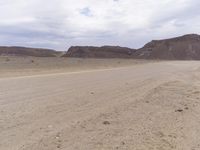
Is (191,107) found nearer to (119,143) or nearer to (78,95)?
(78,95)

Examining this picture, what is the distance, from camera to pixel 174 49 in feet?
414

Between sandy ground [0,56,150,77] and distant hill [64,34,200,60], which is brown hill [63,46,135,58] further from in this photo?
sandy ground [0,56,150,77]

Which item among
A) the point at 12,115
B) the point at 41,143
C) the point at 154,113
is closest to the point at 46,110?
the point at 12,115

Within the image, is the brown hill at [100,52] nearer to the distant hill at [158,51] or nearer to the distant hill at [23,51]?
the distant hill at [158,51]

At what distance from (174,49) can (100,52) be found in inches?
843

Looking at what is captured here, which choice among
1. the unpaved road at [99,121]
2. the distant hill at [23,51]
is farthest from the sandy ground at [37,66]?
the distant hill at [23,51]

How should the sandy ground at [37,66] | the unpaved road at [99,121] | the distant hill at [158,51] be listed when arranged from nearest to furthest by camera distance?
the unpaved road at [99,121] → the sandy ground at [37,66] → the distant hill at [158,51]

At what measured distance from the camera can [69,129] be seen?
8.46 metres

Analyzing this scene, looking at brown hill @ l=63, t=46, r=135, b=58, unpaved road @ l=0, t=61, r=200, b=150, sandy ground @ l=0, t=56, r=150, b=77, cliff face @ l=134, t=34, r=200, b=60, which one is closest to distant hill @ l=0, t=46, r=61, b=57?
brown hill @ l=63, t=46, r=135, b=58

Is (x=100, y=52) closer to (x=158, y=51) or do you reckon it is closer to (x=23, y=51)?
(x=158, y=51)

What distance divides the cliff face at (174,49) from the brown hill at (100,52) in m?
3.67

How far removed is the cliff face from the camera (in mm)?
122438

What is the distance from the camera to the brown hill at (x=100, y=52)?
119744mm

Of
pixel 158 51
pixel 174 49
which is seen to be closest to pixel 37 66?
pixel 158 51
